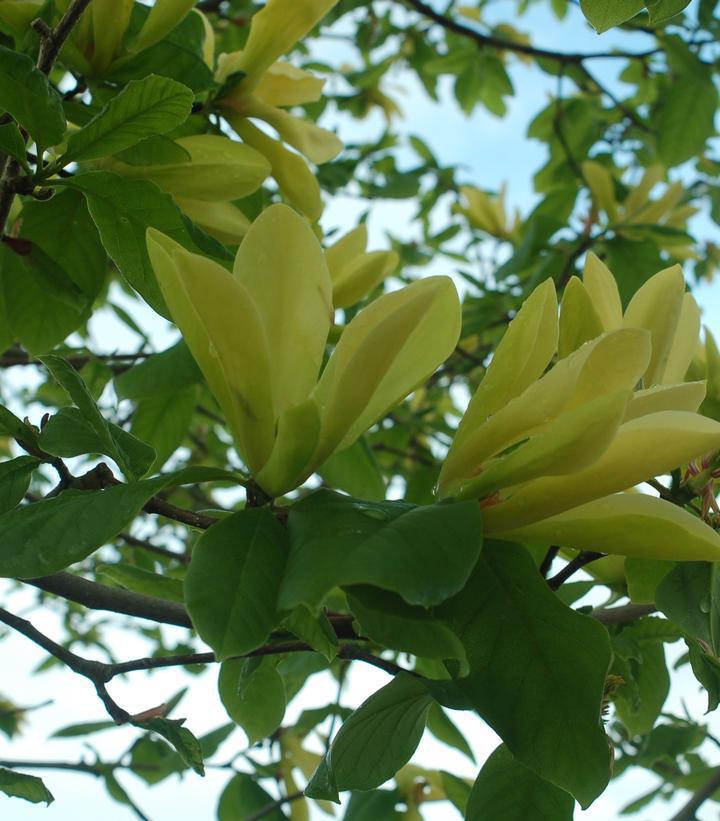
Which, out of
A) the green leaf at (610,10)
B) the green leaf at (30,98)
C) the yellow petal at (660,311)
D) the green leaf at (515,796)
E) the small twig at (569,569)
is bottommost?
the green leaf at (515,796)

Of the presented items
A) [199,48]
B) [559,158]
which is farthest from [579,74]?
[199,48]

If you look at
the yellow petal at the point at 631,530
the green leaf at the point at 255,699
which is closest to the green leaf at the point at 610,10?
the yellow petal at the point at 631,530

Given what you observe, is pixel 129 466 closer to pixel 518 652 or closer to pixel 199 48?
pixel 518 652

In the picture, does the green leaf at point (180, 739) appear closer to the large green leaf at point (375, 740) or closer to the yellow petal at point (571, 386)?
the large green leaf at point (375, 740)

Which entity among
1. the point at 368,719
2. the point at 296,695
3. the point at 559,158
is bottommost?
the point at 368,719

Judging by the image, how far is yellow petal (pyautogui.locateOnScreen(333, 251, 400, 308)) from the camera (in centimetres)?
93

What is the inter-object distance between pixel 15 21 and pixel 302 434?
536 millimetres

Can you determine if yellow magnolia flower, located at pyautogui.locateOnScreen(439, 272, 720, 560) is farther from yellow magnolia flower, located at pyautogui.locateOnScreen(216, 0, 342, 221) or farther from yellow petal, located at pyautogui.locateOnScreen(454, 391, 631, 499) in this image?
yellow magnolia flower, located at pyautogui.locateOnScreen(216, 0, 342, 221)

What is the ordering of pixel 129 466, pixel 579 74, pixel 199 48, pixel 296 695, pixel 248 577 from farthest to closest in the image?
pixel 579 74, pixel 296 695, pixel 199 48, pixel 129 466, pixel 248 577

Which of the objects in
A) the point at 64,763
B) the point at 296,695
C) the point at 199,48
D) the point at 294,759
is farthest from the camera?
the point at 294,759

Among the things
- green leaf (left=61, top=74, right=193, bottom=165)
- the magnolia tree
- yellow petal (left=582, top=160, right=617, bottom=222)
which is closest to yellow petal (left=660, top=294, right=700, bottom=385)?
the magnolia tree

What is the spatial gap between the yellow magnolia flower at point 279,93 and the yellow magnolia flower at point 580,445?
0.41 metres

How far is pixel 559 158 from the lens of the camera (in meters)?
2.41

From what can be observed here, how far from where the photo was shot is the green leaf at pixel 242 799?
4.49 feet
